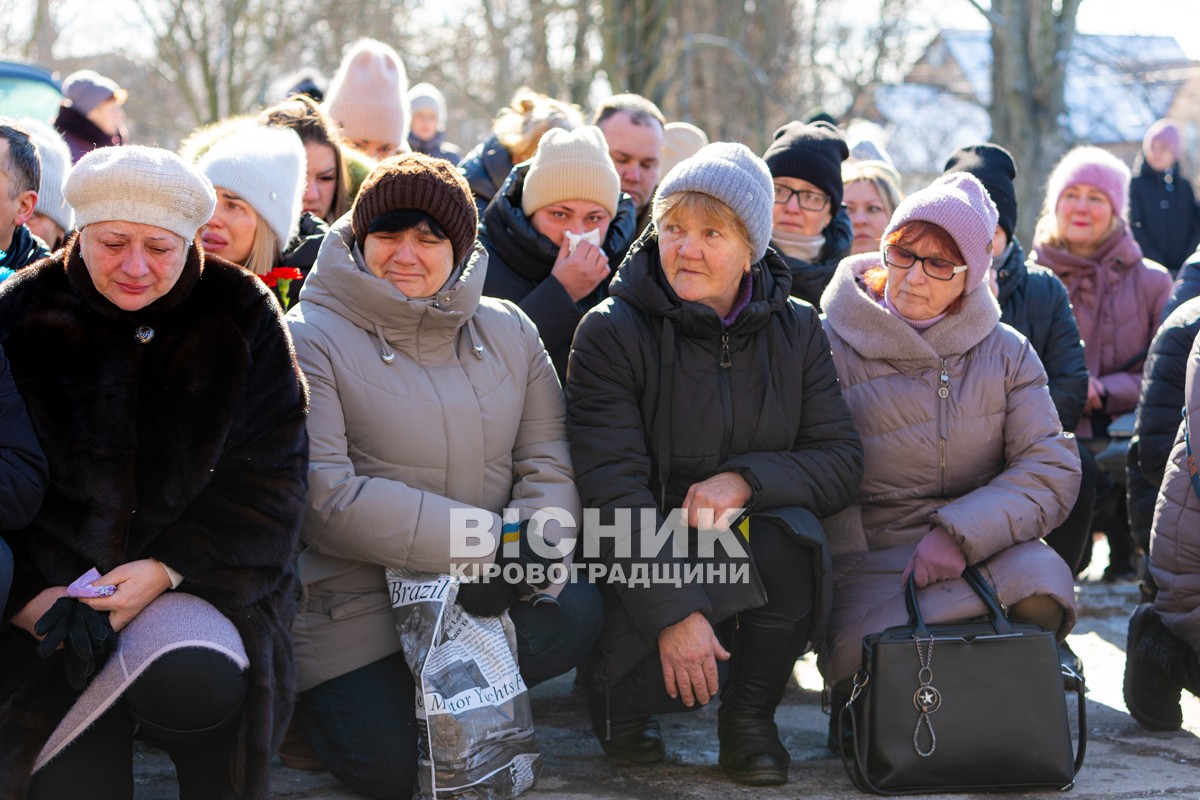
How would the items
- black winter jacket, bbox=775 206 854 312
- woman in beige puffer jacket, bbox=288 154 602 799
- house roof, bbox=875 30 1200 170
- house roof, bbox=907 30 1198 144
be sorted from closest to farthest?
woman in beige puffer jacket, bbox=288 154 602 799 < black winter jacket, bbox=775 206 854 312 < house roof, bbox=907 30 1198 144 < house roof, bbox=875 30 1200 170

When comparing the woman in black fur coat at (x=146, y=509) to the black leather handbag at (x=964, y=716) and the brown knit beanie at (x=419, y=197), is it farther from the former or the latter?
the black leather handbag at (x=964, y=716)

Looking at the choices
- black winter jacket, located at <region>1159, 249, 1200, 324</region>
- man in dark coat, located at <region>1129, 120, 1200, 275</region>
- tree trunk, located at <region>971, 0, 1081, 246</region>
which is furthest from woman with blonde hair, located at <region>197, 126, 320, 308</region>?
tree trunk, located at <region>971, 0, 1081, 246</region>

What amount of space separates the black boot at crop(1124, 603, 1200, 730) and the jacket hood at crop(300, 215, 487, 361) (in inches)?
88.0

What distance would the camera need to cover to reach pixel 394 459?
357cm

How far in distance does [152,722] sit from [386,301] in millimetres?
1163

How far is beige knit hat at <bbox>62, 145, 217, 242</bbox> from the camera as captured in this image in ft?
10.1

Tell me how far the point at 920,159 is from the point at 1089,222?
1619 cm

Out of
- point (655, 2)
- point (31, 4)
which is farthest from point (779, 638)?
point (31, 4)

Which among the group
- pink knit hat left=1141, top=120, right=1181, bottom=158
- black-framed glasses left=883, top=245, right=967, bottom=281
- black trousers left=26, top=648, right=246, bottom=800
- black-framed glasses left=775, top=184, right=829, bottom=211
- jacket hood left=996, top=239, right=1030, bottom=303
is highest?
pink knit hat left=1141, top=120, right=1181, bottom=158

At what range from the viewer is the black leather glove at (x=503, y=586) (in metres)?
3.47

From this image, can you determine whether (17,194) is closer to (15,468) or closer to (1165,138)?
(15,468)

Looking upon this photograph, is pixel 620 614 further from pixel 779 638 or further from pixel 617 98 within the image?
pixel 617 98

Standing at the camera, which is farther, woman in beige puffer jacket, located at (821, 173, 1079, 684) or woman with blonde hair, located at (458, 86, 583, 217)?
woman with blonde hair, located at (458, 86, 583, 217)

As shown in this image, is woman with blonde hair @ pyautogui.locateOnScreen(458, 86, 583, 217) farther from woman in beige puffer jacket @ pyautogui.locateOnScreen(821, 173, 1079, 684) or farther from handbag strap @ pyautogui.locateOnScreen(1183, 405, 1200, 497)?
handbag strap @ pyautogui.locateOnScreen(1183, 405, 1200, 497)
